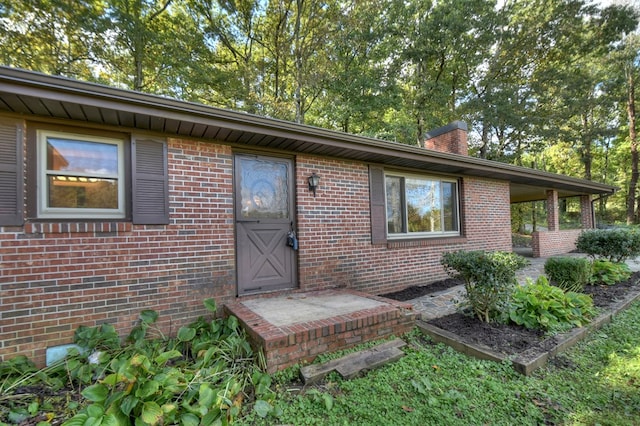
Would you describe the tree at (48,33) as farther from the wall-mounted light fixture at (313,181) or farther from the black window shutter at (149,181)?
the wall-mounted light fixture at (313,181)

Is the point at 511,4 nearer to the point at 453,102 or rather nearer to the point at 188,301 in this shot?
the point at 453,102

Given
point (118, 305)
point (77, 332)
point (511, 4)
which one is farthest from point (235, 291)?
point (511, 4)

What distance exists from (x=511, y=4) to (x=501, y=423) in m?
17.3

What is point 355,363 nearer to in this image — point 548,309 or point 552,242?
point 548,309

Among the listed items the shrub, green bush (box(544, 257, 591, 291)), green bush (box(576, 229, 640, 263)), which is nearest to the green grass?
the shrub

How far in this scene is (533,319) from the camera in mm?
3486

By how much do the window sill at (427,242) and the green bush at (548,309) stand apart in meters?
1.96

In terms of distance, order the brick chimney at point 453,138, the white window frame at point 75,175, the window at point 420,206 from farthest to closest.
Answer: the brick chimney at point 453,138 < the window at point 420,206 < the white window frame at point 75,175

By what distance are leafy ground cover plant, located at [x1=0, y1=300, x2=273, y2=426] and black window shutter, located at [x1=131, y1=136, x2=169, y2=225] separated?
1.12m

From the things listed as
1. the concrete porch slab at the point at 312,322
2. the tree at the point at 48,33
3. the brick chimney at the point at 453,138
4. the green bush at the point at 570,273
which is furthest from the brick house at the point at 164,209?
the tree at the point at 48,33

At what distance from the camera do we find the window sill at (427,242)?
544cm

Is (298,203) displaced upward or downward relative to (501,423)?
upward

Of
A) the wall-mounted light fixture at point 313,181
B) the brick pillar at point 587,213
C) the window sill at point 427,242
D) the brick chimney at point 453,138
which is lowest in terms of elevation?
the window sill at point 427,242

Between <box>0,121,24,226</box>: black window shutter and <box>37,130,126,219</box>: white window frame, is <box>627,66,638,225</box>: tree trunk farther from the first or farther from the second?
<box>0,121,24,226</box>: black window shutter
